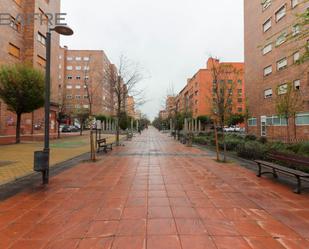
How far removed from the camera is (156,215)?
4.24 m

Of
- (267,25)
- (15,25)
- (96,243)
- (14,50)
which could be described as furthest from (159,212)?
(267,25)

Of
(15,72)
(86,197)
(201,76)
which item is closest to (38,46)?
(15,72)

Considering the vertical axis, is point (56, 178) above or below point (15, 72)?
below

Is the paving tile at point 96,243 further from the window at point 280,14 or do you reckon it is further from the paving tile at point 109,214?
the window at point 280,14

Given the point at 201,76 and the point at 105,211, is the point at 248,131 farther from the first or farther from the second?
the point at 105,211

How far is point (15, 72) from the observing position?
1839cm

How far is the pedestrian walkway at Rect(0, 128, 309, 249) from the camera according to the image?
3.35 meters

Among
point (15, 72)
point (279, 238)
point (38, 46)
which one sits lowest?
point (279, 238)

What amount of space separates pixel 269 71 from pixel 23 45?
108ft

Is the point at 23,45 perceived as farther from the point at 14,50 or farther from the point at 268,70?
the point at 268,70

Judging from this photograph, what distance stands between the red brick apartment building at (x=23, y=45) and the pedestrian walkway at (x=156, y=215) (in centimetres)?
2365

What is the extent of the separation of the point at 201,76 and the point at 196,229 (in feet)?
209

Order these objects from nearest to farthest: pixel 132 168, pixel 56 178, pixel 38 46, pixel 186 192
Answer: pixel 186 192 → pixel 56 178 → pixel 132 168 → pixel 38 46

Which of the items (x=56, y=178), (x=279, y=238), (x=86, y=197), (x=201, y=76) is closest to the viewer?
(x=279, y=238)
